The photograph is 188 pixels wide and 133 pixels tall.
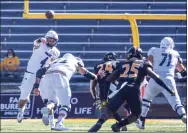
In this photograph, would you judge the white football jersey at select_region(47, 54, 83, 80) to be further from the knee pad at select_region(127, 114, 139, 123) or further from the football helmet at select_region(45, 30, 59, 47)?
the knee pad at select_region(127, 114, 139, 123)

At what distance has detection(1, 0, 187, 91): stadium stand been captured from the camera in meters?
23.5

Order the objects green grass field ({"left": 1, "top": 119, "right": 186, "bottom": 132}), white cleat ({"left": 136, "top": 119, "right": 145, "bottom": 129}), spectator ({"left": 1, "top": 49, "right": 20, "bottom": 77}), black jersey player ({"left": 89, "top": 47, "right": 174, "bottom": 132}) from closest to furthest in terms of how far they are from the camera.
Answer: black jersey player ({"left": 89, "top": 47, "right": 174, "bottom": 132}), green grass field ({"left": 1, "top": 119, "right": 186, "bottom": 132}), white cleat ({"left": 136, "top": 119, "right": 145, "bottom": 129}), spectator ({"left": 1, "top": 49, "right": 20, "bottom": 77})

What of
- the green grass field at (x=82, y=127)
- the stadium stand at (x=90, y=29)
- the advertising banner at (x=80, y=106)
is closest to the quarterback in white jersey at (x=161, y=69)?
the green grass field at (x=82, y=127)

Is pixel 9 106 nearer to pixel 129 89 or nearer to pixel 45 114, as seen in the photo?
pixel 45 114

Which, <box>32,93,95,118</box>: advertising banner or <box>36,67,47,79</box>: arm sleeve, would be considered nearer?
<box>36,67,47,79</box>: arm sleeve

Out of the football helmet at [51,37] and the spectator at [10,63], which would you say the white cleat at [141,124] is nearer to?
the football helmet at [51,37]

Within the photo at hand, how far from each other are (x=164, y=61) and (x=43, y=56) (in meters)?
2.43

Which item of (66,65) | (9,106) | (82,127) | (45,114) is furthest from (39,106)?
(45,114)

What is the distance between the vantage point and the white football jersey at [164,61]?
14.3 meters

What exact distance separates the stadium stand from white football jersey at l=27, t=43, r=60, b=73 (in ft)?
24.4

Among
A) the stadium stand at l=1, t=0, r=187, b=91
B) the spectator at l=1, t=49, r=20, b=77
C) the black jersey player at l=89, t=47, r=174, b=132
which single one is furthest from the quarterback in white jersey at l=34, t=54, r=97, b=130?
the stadium stand at l=1, t=0, r=187, b=91

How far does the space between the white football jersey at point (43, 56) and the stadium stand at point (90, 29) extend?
7.44 metres

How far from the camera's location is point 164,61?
14.3 metres

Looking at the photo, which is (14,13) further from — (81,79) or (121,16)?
(121,16)
